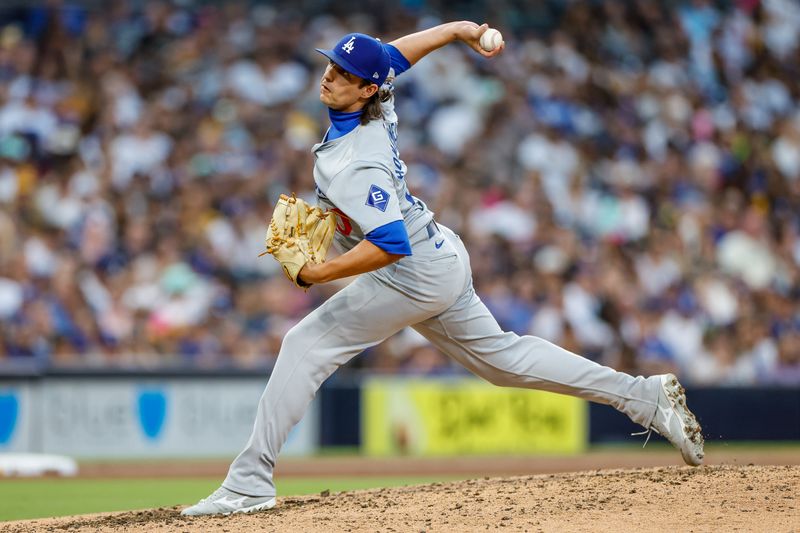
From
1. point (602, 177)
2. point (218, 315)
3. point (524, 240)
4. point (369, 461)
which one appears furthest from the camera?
point (602, 177)

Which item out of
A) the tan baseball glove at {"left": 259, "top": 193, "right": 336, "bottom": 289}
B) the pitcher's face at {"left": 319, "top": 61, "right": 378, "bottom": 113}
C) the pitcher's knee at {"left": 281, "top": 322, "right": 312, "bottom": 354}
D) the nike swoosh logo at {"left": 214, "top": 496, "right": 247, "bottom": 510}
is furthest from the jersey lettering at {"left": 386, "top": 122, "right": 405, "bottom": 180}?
the nike swoosh logo at {"left": 214, "top": 496, "right": 247, "bottom": 510}

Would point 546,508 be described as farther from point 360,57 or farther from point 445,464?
point 445,464

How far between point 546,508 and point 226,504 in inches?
51.8

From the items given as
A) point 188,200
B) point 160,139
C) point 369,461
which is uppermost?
point 160,139

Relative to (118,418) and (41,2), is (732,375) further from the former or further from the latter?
(41,2)

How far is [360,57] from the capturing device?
15.4 feet

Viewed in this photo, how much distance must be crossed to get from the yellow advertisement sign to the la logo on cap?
7057 millimetres

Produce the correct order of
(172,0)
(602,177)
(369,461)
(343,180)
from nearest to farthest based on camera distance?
1. (343,180)
2. (369,461)
3. (602,177)
4. (172,0)

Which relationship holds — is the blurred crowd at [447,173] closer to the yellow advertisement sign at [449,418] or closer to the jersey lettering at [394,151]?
the yellow advertisement sign at [449,418]

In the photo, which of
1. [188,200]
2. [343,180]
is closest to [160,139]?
[188,200]

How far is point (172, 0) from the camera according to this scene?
47.6 feet

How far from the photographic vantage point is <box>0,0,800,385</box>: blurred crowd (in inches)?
453

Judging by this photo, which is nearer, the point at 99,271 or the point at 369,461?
the point at 369,461

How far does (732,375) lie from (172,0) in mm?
7903
